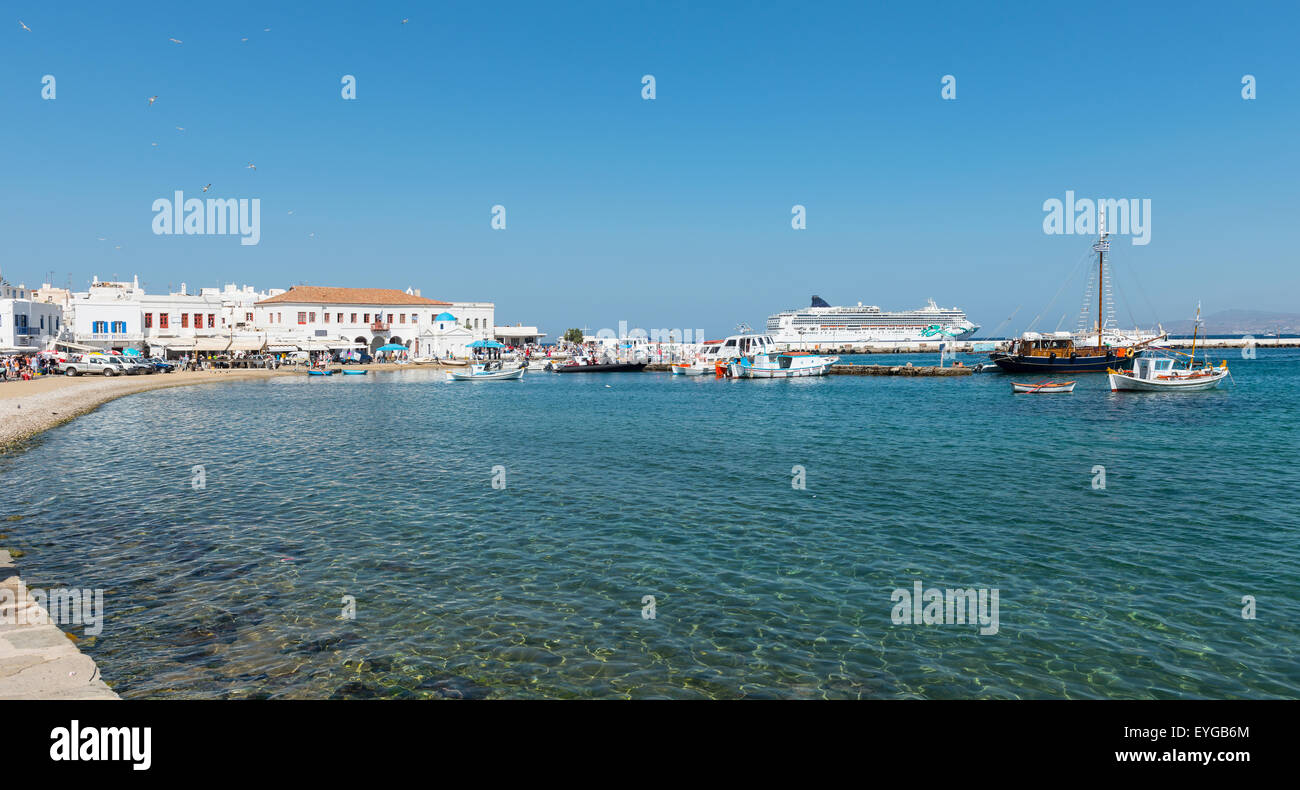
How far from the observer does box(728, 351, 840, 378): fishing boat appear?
72125mm

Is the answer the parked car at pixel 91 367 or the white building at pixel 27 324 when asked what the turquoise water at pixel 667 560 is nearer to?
the parked car at pixel 91 367

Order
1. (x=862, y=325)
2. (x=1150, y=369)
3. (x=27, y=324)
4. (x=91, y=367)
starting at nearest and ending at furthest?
1. (x=1150, y=369)
2. (x=91, y=367)
3. (x=27, y=324)
4. (x=862, y=325)

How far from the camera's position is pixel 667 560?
12.4 m

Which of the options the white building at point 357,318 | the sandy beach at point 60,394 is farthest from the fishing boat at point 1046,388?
the white building at point 357,318

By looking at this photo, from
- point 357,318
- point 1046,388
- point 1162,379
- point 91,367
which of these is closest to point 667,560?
point 1046,388

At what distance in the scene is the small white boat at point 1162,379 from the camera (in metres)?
47.7

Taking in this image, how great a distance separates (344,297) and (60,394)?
52.8 m

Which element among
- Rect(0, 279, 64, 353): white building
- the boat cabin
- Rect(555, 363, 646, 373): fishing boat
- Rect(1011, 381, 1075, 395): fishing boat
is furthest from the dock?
Rect(555, 363, 646, 373): fishing boat

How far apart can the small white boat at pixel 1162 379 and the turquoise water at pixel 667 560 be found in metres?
22.5

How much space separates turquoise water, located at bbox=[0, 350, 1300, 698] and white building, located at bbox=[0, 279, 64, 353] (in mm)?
50283

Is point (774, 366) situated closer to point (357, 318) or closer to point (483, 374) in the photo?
point (483, 374)

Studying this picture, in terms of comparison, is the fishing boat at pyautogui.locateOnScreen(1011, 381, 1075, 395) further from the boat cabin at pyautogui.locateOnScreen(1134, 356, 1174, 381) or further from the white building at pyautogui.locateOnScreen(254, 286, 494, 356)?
the white building at pyautogui.locateOnScreen(254, 286, 494, 356)

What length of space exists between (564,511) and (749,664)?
835 cm
